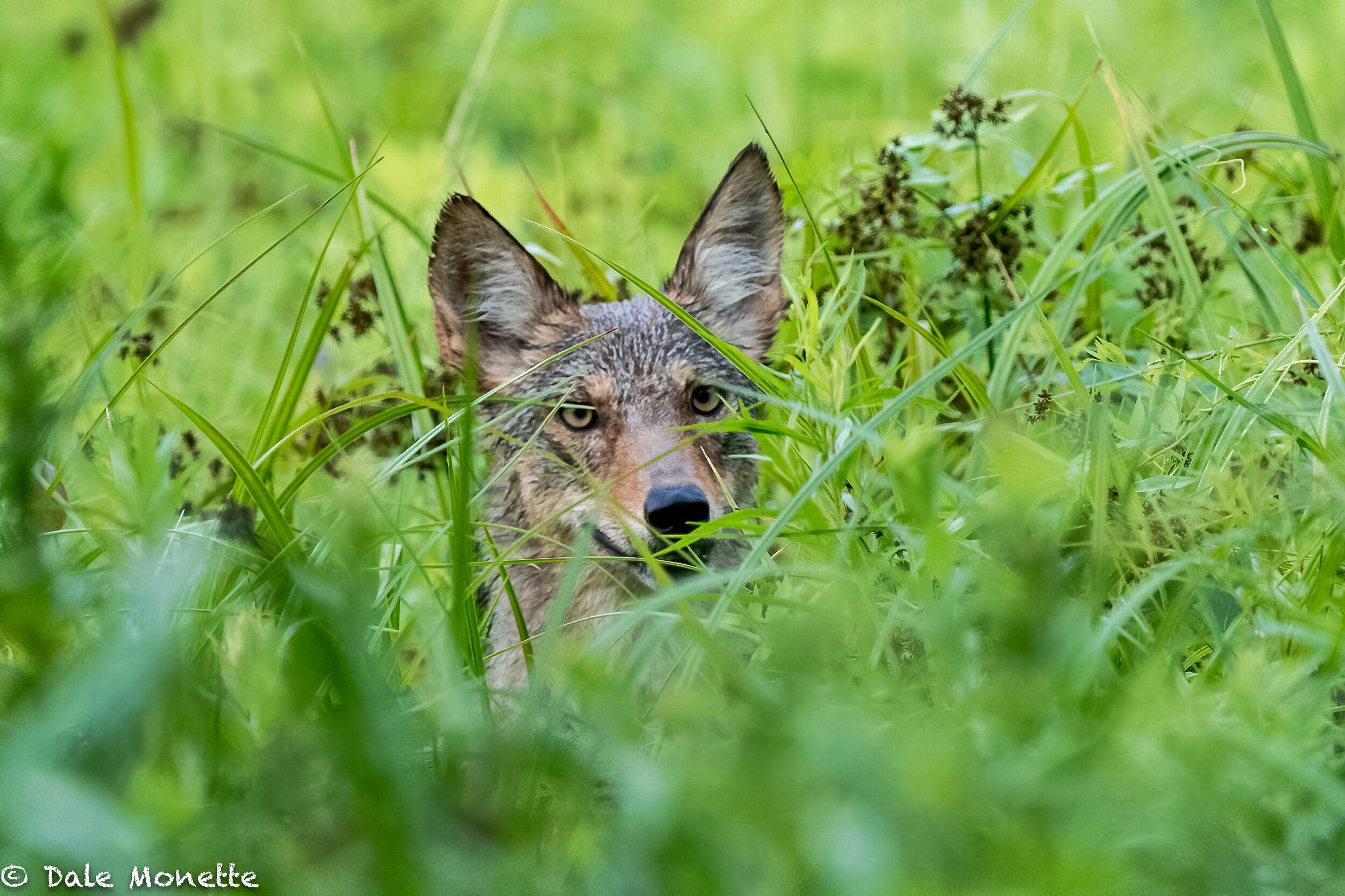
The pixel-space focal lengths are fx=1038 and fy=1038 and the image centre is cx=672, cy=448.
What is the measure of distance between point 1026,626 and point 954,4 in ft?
20.6

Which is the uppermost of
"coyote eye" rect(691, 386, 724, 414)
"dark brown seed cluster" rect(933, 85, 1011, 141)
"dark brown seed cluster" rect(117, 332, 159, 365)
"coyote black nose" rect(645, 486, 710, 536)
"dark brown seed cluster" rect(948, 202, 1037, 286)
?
"dark brown seed cluster" rect(933, 85, 1011, 141)

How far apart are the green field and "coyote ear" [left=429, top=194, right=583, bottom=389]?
22cm

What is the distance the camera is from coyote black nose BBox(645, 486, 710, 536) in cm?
225

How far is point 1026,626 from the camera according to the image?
112cm

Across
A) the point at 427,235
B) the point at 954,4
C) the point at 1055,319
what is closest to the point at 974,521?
the point at 1055,319

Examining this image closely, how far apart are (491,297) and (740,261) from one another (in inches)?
28.4

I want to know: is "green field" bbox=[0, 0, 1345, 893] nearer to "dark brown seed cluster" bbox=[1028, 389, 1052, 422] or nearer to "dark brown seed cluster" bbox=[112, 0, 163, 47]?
"dark brown seed cluster" bbox=[1028, 389, 1052, 422]

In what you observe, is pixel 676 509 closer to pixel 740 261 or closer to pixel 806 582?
pixel 806 582

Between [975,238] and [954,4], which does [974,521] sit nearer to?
[975,238]

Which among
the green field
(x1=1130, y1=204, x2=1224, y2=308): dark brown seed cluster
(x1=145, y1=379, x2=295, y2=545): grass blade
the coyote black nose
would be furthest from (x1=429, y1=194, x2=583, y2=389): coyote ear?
(x1=1130, y1=204, x2=1224, y2=308): dark brown seed cluster

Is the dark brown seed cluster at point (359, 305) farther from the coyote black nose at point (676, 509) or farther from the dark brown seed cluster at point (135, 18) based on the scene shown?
the dark brown seed cluster at point (135, 18)

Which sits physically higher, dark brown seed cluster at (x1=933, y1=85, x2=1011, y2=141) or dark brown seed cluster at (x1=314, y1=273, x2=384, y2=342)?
dark brown seed cluster at (x1=933, y1=85, x2=1011, y2=141)

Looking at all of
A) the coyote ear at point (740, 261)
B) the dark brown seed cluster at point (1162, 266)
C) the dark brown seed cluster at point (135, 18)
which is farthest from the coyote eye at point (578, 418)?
the dark brown seed cluster at point (135, 18)

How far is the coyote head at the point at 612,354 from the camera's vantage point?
2.57 metres
